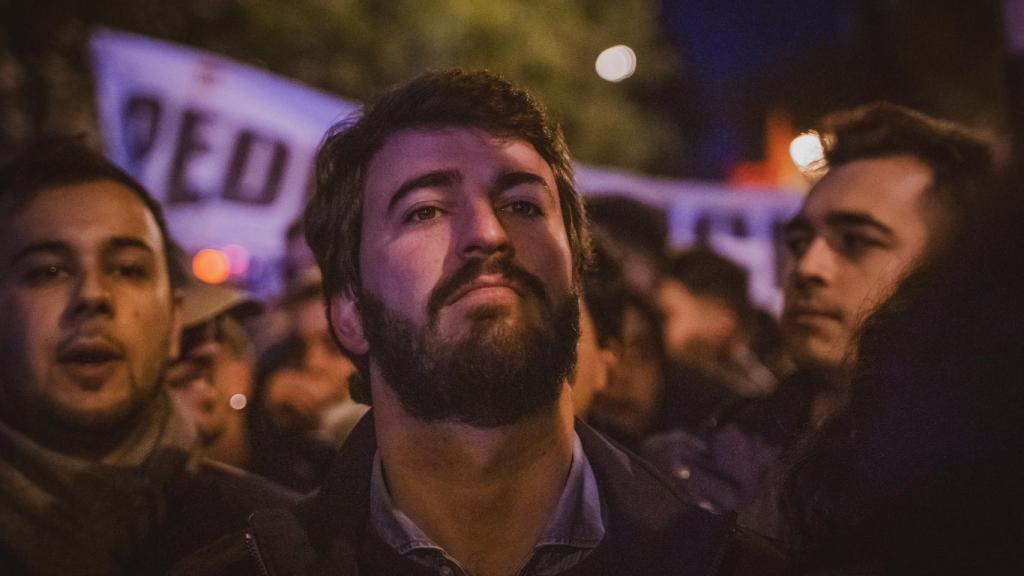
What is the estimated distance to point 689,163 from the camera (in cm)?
3247

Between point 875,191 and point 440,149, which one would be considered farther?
point 875,191

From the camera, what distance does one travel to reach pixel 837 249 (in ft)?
10.7

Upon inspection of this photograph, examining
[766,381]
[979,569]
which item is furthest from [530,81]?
[979,569]

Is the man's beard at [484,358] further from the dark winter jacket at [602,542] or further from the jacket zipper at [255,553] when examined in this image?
the jacket zipper at [255,553]

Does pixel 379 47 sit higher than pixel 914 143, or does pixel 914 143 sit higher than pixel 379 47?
pixel 379 47

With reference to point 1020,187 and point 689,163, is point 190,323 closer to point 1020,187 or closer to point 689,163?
point 1020,187

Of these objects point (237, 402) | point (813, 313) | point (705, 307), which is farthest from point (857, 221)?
point (705, 307)

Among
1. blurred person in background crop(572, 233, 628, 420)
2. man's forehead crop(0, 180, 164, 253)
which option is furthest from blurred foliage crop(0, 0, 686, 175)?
man's forehead crop(0, 180, 164, 253)

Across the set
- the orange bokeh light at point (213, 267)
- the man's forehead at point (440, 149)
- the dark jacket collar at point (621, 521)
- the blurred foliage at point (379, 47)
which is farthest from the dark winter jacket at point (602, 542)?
the orange bokeh light at point (213, 267)

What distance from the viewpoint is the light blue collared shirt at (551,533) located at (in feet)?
7.98

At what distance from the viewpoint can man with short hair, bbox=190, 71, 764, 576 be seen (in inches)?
95.3

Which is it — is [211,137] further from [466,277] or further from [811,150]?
[466,277]

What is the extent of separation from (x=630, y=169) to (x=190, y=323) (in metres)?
16.6

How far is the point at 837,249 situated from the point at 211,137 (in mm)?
3548
